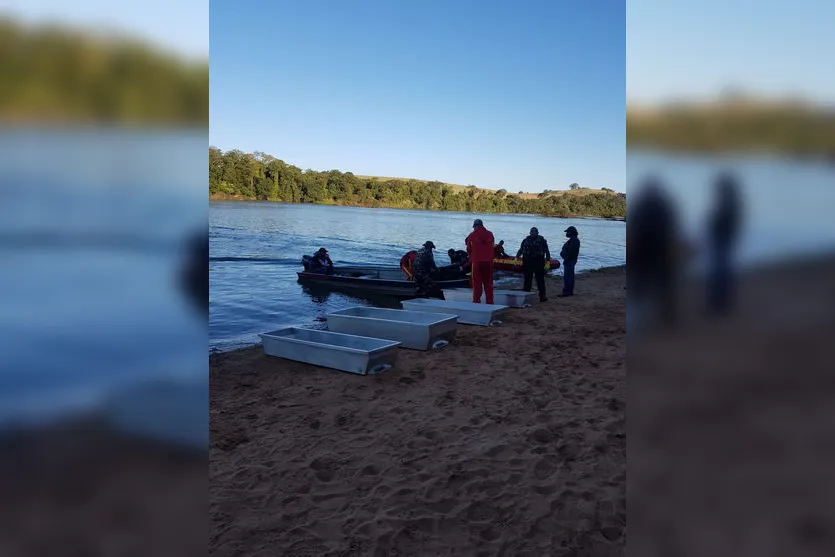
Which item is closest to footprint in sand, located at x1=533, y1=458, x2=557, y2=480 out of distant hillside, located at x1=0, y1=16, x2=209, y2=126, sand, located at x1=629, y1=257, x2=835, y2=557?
sand, located at x1=629, y1=257, x2=835, y2=557

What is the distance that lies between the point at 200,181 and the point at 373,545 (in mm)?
3068

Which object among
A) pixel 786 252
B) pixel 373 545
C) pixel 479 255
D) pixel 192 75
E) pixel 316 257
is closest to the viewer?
pixel 786 252

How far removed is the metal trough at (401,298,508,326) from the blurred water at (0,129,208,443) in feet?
30.3

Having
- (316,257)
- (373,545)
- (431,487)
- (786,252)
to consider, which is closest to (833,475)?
(786,252)

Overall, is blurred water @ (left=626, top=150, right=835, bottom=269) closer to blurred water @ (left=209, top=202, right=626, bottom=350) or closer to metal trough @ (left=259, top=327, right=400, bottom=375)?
blurred water @ (left=209, top=202, right=626, bottom=350)

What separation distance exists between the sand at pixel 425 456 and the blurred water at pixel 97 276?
2880 mm

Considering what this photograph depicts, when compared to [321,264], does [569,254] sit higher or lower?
higher

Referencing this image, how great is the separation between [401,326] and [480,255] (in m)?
3.27

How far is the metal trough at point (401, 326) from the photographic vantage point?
839 cm

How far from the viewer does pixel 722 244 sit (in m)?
0.81

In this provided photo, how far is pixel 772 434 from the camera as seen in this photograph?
0.77 metres

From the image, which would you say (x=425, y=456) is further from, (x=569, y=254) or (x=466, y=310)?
(x=569, y=254)

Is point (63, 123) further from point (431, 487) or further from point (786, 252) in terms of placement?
point (431, 487)

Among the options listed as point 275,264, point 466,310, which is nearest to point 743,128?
point 466,310
